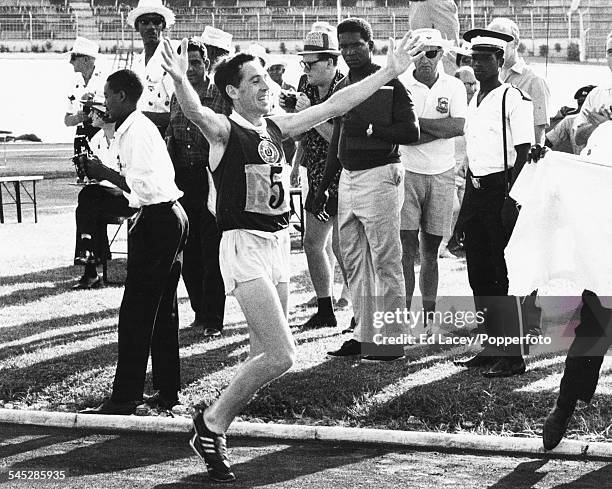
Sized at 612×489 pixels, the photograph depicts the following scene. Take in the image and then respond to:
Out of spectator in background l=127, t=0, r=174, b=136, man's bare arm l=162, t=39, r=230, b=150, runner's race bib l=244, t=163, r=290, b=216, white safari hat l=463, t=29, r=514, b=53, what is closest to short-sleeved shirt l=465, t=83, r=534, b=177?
white safari hat l=463, t=29, r=514, b=53

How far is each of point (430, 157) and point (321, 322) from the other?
1643 mm

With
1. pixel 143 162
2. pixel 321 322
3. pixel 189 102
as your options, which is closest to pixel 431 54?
pixel 321 322

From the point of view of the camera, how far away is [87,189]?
40.2 ft

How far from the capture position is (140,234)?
296 inches

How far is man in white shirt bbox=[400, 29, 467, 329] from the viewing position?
943cm

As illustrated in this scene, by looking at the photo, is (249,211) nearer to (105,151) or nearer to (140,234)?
(140,234)

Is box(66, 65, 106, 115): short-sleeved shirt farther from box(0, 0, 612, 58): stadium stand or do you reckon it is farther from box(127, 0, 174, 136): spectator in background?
box(0, 0, 612, 58): stadium stand

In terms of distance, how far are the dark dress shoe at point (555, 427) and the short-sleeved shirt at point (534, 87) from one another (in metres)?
4.45

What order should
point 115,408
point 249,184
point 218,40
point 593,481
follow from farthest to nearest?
point 218,40 < point 115,408 < point 249,184 < point 593,481

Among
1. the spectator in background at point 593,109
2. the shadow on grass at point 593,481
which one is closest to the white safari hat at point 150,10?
the spectator in background at point 593,109

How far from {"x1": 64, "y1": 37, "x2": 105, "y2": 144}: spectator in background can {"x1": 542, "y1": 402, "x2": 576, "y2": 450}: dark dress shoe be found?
6524 millimetres

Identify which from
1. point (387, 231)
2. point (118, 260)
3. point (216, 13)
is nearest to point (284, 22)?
point (216, 13)

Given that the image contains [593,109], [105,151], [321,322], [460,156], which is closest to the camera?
[593,109]

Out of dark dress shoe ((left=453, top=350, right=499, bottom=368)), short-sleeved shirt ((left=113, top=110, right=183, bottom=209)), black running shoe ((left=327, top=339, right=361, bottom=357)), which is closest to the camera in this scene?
short-sleeved shirt ((left=113, top=110, right=183, bottom=209))
